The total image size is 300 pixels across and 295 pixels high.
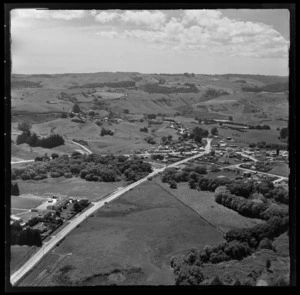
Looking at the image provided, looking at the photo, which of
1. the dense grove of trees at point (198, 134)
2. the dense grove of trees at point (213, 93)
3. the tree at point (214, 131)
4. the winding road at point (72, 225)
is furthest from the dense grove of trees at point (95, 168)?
the dense grove of trees at point (213, 93)

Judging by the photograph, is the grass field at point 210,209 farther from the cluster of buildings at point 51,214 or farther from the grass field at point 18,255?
the grass field at point 18,255

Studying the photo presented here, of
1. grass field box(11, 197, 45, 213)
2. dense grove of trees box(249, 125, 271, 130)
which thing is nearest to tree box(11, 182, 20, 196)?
grass field box(11, 197, 45, 213)

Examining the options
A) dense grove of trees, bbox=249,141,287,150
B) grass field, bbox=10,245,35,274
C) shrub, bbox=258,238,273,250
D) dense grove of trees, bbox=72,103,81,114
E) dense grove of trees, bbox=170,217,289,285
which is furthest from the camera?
dense grove of trees, bbox=72,103,81,114

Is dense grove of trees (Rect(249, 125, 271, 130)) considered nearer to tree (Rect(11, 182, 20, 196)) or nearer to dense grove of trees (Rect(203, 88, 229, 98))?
dense grove of trees (Rect(203, 88, 229, 98))

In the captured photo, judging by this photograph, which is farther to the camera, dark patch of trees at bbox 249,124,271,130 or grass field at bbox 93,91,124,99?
→ grass field at bbox 93,91,124,99

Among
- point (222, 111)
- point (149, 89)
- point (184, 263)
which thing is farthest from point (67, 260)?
point (222, 111)

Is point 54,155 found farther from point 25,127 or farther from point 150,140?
point 150,140

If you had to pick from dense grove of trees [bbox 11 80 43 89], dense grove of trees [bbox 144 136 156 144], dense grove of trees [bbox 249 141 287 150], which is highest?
dense grove of trees [bbox 11 80 43 89]
